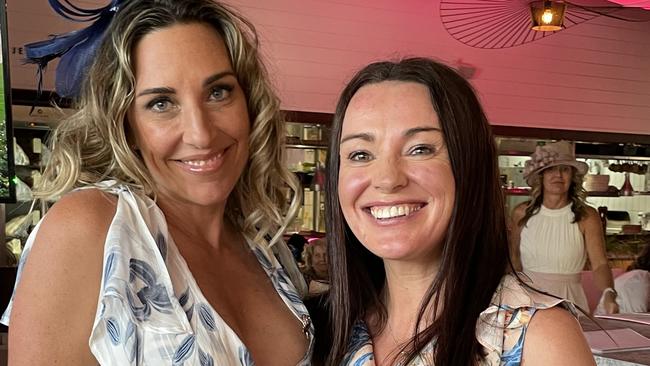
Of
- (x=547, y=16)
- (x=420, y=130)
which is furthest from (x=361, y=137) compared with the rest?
(x=547, y=16)

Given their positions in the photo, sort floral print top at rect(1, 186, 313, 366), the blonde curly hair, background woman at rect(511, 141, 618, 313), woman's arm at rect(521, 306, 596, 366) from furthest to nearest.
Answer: background woman at rect(511, 141, 618, 313) → the blonde curly hair → floral print top at rect(1, 186, 313, 366) → woman's arm at rect(521, 306, 596, 366)

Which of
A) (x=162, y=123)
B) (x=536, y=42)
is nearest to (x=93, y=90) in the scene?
(x=162, y=123)

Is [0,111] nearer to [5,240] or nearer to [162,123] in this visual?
[5,240]

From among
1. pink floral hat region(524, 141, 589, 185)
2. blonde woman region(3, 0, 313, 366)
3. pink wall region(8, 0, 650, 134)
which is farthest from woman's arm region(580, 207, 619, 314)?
blonde woman region(3, 0, 313, 366)

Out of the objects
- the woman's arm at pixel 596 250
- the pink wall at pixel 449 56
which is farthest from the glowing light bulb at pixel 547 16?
the woman's arm at pixel 596 250

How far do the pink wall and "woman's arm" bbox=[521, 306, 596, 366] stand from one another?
11.2 ft

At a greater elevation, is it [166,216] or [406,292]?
[166,216]

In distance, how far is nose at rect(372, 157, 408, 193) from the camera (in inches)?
58.2

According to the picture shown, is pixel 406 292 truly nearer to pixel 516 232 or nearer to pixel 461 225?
pixel 461 225

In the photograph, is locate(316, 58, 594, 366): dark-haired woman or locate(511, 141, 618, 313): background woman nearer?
locate(316, 58, 594, 366): dark-haired woman

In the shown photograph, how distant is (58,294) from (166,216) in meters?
0.41

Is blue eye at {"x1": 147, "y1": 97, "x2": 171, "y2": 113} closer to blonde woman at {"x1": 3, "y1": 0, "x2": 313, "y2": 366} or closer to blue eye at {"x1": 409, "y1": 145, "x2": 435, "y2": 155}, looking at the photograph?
blonde woman at {"x1": 3, "y1": 0, "x2": 313, "y2": 366}

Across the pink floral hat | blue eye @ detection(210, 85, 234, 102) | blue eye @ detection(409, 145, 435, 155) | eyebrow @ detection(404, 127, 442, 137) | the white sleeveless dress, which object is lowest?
the white sleeveless dress

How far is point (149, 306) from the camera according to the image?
149cm
